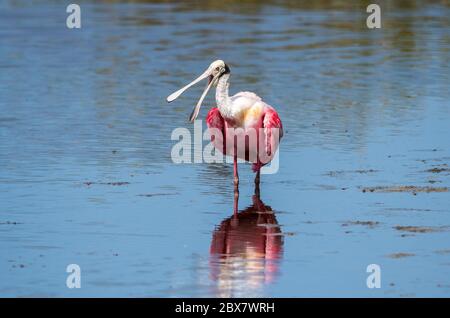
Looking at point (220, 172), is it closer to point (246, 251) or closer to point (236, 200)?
point (236, 200)

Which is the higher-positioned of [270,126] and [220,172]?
[270,126]

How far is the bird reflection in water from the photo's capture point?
12.1 m

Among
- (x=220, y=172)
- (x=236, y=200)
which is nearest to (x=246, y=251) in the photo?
(x=236, y=200)

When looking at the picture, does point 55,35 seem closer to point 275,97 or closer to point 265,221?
point 275,97

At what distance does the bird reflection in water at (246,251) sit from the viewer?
12.1 meters

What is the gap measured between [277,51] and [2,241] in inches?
722

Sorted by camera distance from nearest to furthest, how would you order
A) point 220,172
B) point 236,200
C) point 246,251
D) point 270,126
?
point 246,251 < point 236,200 < point 270,126 < point 220,172

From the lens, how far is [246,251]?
13.6 metres

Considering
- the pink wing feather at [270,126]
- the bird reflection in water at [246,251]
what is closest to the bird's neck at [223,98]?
the pink wing feather at [270,126]

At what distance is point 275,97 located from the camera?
80.6 feet

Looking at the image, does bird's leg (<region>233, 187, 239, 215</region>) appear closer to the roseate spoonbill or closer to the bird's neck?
the roseate spoonbill

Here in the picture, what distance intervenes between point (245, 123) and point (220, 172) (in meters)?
1.38

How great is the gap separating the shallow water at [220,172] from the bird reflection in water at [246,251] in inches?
1.0

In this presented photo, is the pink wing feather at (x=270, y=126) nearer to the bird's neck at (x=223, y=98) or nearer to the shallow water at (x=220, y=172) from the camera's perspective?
the bird's neck at (x=223, y=98)
